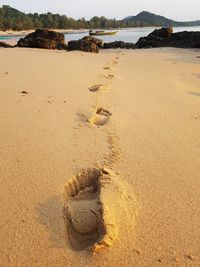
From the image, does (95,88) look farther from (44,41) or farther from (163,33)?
(163,33)

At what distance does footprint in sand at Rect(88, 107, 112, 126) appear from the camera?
10.4 feet

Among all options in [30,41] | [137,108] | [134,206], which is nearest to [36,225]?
[134,206]

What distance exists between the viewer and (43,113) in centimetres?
325

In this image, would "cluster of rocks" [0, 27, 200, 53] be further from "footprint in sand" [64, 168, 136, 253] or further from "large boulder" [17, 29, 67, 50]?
"footprint in sand" [64, 168, 136, 253]

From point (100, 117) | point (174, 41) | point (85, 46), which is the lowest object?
point (174, 41)

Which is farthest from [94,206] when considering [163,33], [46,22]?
[46,22]

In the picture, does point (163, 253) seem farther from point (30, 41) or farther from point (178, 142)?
point (30, 41)

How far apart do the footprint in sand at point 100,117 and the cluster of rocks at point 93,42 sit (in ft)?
34.6

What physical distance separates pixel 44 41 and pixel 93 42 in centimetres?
234

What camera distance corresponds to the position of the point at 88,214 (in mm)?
1714

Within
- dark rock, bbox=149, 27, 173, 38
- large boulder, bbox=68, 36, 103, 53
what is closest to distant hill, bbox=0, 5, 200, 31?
dark rock, bbox=149, 27, 173, 38

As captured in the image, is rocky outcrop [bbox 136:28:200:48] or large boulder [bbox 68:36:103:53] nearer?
large boulder [bbox 68:36:103:53]

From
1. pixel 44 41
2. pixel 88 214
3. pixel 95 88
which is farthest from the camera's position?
pixel 44 41

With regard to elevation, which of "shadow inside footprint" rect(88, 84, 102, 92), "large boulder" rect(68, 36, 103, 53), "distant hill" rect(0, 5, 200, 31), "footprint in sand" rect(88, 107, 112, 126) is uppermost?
"footprint in sand" rect(88, 107, 112, 126)
